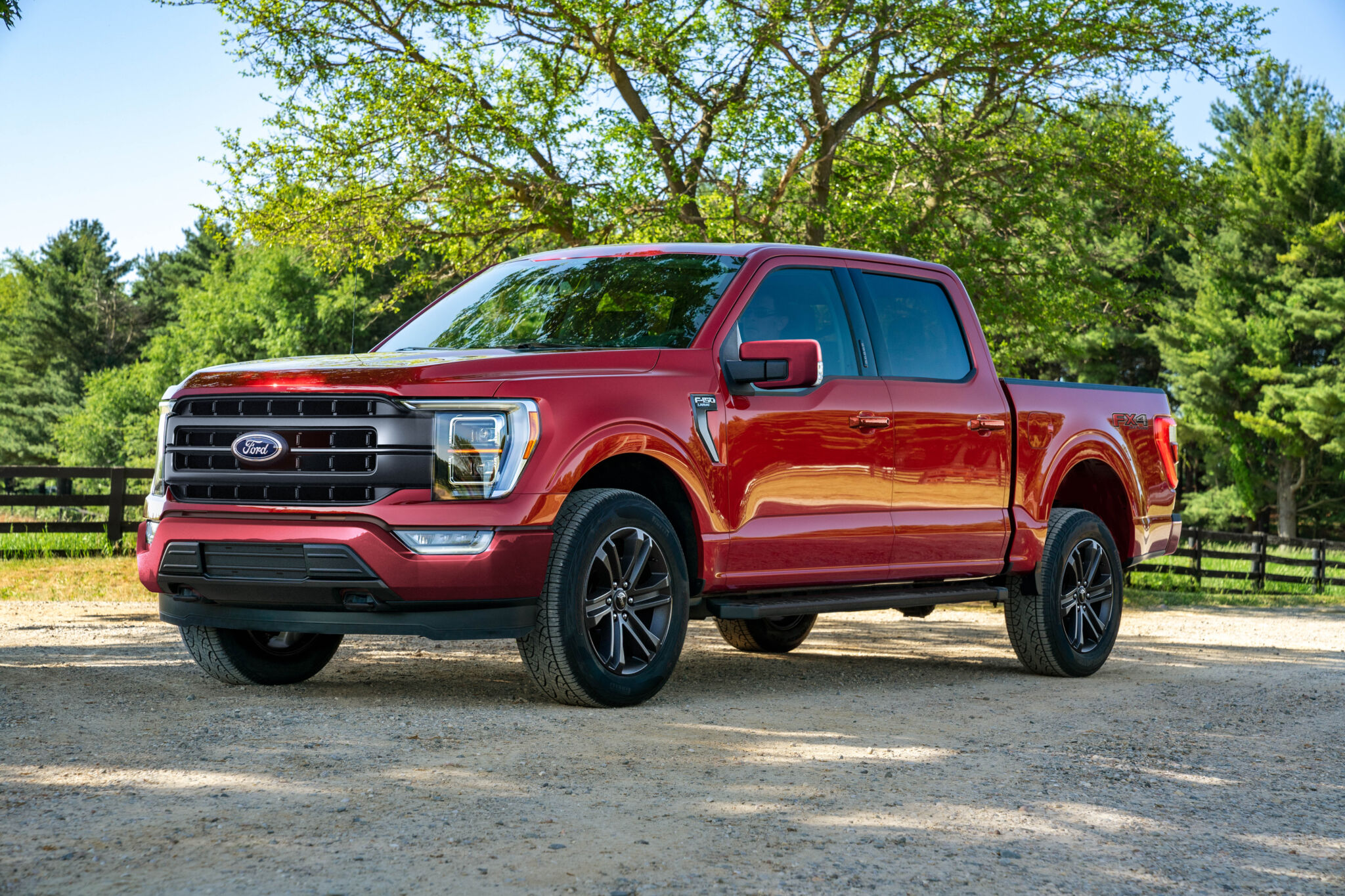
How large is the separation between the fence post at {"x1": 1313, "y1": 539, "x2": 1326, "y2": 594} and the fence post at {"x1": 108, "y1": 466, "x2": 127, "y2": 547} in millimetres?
20736

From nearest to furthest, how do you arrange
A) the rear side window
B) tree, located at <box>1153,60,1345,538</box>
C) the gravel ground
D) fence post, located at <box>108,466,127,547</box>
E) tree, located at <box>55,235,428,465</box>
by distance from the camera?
the gravel ground < the rear side window < fence post, located at <box>108,466,127,547</box> < tree, located at <box>1153,60,1345,538</box> < tree, located at <box>55,235,428,465</box>

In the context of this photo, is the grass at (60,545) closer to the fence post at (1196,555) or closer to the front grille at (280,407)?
the front grille at (280,407)

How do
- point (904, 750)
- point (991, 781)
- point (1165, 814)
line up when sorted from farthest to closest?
point (904, 750) → point (991, 781) → point (1165, 814)

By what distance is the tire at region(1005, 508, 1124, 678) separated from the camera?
815 cm

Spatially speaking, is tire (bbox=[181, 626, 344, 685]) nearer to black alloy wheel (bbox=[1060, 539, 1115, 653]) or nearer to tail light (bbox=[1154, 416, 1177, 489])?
black alloy wheel (bbox=[1060, 539, 1115, 653])

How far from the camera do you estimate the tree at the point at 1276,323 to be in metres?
42.9

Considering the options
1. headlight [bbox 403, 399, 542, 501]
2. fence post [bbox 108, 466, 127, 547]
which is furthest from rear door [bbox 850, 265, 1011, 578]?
fence post [bbox 108, 466, 127, 547]

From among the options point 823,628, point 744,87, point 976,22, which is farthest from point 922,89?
point 823,628

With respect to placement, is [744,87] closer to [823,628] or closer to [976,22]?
[976,22]

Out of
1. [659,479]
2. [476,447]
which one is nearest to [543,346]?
[659,479]

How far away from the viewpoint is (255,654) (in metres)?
6.80

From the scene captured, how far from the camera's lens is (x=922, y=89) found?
17266 millimetres

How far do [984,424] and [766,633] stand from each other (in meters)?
2.32

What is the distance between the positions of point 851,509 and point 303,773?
3.20 meters
